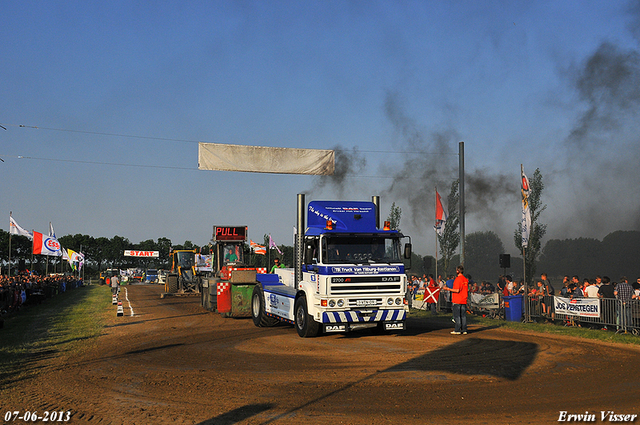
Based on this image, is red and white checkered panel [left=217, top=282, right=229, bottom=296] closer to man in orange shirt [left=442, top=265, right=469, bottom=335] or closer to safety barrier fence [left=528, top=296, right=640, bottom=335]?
man in orange shirt [left=442, top=265, right=469, bottom=335]

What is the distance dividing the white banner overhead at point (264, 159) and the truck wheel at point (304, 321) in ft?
27.0

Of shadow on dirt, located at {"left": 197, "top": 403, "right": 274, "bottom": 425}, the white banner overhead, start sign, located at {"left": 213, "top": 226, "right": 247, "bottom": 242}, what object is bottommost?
shadow on dirt, located at {"left": 197, "top": 403, "right": 274, "bottom": 425}

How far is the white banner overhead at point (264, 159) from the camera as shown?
2062 centimetres

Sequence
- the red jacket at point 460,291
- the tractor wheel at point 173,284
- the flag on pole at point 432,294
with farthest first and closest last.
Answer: the tractor wheel at point 173,284, the flag on pole at point 432,294, the red jacket at point 460,291

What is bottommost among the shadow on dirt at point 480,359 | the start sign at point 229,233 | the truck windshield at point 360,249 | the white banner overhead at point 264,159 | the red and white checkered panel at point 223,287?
the shadow on dirt at point 480,359

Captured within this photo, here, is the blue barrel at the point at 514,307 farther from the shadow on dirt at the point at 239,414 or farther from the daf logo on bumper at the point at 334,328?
the shadow on dirt at the point at 239,414

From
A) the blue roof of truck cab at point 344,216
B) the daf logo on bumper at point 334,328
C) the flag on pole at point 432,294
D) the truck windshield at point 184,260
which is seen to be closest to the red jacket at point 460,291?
the blue roof of truck cab at point 344,216

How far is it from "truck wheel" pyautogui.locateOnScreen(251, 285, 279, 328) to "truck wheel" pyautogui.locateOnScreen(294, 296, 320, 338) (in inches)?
95.9

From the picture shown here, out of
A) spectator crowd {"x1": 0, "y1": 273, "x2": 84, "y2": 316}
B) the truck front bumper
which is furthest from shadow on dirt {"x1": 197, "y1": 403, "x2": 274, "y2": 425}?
spectator crowd {"x1": 0, "y1": 273, "x2": 84, "y2": 316}

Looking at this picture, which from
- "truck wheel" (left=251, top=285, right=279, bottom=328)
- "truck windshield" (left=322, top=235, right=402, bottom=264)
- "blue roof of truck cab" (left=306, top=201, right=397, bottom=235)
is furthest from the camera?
"truck wheel" (left=251, top=285, right=279, bottom=328)

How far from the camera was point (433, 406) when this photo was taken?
718 cm

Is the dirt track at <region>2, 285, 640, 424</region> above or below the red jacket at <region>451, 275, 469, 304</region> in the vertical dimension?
below

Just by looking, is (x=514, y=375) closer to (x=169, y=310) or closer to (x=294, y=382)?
(x=294, y=382)

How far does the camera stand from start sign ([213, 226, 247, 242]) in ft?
84.1
